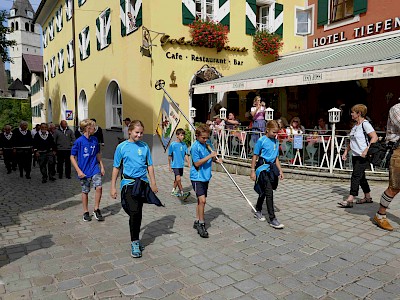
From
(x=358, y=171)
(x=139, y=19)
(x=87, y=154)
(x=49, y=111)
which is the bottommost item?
(x=358, y=171)

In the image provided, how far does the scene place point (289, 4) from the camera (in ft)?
46.2

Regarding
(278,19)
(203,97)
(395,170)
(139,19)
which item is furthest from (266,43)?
(395,170)

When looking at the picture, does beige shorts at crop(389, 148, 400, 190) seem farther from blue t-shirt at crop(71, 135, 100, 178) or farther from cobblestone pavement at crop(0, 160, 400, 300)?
blue t-shirt at crop(71, 135, 100, 178)

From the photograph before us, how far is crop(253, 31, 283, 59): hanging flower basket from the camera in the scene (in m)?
13.3

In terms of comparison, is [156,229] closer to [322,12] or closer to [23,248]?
[23,248]

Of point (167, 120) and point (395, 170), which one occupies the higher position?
point (167, 120)

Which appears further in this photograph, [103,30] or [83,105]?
[83,105]

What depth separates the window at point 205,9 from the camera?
39.2ft

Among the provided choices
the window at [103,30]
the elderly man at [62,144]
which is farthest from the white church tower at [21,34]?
the elderly man at [62,144]

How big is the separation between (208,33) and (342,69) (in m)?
5.40

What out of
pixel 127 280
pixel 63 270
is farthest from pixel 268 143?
pixel 63 270

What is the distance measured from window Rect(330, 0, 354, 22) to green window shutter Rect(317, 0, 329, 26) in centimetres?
22

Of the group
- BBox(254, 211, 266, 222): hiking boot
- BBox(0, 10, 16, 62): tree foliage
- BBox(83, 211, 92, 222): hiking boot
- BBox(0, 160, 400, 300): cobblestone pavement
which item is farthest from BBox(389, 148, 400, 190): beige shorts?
BBox(0, 10, 16, 62): tree foliage

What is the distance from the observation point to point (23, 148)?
10109 millimetres
